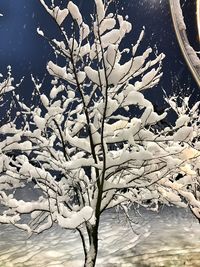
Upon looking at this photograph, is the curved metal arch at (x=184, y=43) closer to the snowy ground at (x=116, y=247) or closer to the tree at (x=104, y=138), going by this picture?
the tree at (x=104, y=138)

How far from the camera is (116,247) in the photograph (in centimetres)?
1255

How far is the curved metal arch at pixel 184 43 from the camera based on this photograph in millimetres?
2758

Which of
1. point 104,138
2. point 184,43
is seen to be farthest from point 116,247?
point 184,43

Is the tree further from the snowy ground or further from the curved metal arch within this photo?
the snowy ground

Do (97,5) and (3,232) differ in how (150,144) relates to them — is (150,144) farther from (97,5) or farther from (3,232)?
(3,232)

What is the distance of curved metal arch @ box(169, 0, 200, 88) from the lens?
109 inches

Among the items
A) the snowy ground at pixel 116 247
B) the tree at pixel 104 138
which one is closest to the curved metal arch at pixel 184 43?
the tree at pixel 104 138

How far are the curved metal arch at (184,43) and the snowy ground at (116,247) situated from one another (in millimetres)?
8107

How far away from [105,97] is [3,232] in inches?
529

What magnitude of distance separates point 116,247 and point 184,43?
35.0ft

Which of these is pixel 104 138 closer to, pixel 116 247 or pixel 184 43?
pixel 184 43

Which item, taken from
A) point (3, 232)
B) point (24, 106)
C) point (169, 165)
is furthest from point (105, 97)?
point (3, 232)

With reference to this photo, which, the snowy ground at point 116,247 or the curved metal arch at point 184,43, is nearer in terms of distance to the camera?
the curved metal arch at point 184,43

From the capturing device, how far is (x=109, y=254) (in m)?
11.5
